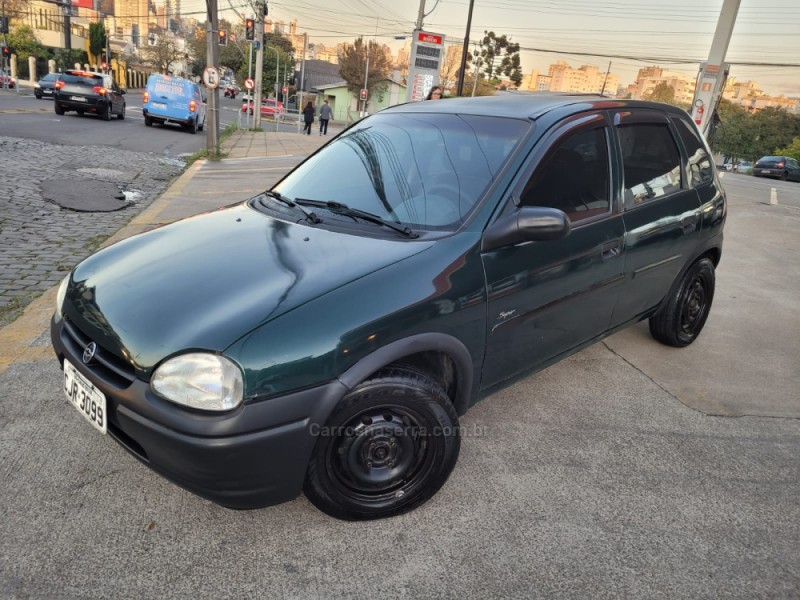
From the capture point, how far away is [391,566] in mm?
2207

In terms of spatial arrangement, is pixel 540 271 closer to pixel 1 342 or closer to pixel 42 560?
pixel 42 560

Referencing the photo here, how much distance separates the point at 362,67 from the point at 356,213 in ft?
229

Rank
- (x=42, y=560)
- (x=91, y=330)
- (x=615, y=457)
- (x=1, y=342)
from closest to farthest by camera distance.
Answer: (x=42, y=560) < (x=91, y=330) < (x=615, y=457) < (x=1, y=342)

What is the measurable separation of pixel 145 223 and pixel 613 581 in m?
6.37

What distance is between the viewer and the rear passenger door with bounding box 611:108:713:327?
3.38 metres

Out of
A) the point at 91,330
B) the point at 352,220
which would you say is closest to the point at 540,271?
the point at 352,220

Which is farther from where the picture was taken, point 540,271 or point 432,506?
point 540,271

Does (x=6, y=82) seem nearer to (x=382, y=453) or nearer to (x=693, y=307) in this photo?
(x=693, y=307)

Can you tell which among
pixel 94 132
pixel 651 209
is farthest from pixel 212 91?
pixel 651 209

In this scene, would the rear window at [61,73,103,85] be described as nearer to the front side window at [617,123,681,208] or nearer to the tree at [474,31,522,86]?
the front side window at [617,123,681,208]

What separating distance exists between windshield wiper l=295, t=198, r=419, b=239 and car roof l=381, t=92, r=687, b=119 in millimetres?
881

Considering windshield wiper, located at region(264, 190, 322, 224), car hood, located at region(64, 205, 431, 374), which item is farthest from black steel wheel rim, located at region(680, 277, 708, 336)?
windshield wiper, located at region(264, 190, 322, 224)

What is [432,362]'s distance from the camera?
100 inches

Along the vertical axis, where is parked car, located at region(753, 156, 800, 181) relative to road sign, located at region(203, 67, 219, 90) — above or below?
below
